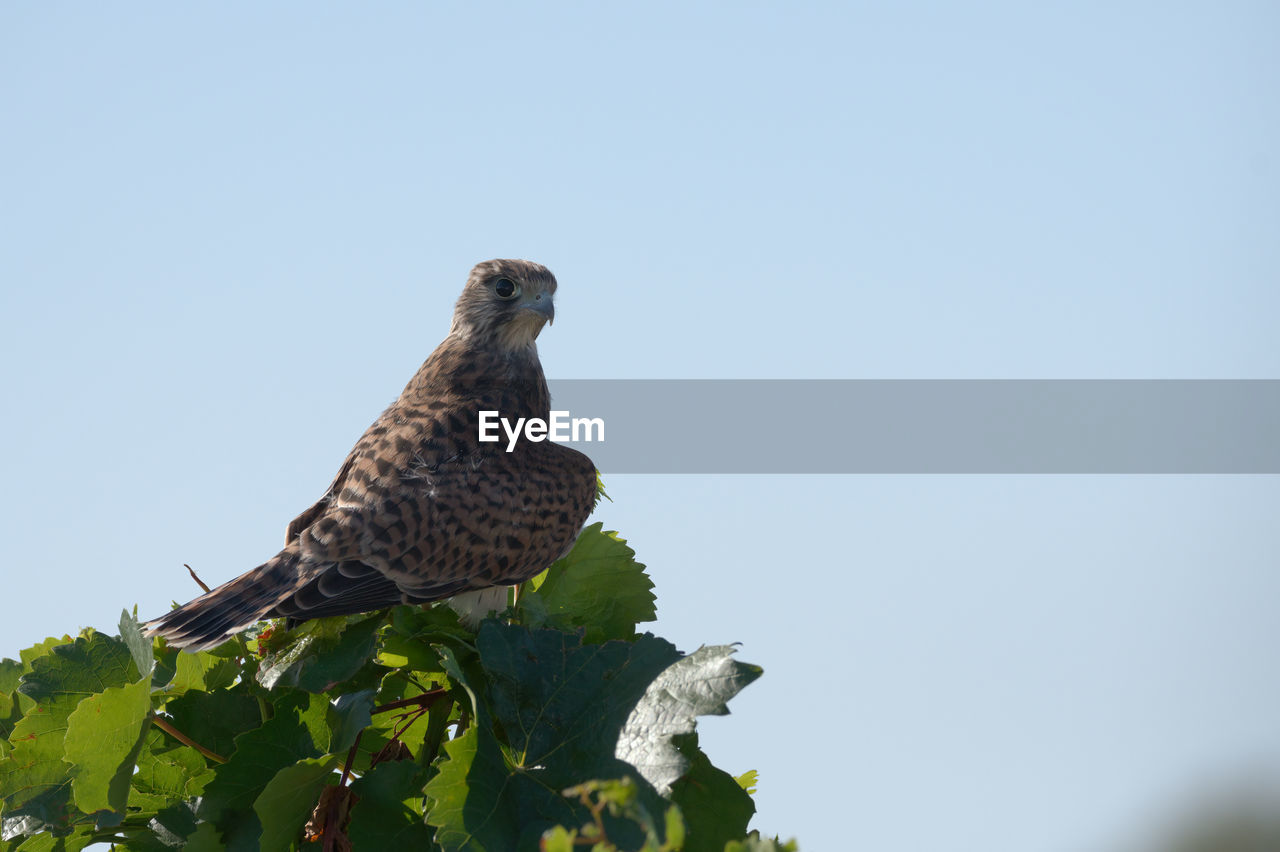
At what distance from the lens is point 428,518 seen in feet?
15.4

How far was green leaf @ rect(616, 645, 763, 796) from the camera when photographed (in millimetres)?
2148

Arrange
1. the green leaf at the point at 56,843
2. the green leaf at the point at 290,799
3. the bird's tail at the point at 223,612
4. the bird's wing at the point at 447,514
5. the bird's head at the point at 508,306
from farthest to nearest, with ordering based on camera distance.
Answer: the bird's head at the point at 508,306 → the bird's wing at the point at 447,514 → the bird's tail at the point at 223,612 → the green leaf at the point at 56,843 → the green leaf at the point at 290,799

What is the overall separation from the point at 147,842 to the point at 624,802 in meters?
1.96

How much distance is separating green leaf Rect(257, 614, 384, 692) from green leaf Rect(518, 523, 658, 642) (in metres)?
0.41

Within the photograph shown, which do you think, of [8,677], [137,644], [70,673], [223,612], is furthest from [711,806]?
[8,677]

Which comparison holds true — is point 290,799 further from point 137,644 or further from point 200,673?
point 137,644

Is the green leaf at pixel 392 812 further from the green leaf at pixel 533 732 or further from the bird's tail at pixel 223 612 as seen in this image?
the bird's tail at pixel 223 612

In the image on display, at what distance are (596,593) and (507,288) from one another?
3.12m


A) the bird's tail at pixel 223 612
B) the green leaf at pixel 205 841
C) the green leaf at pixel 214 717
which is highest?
the bird's tail at pixel 223 612

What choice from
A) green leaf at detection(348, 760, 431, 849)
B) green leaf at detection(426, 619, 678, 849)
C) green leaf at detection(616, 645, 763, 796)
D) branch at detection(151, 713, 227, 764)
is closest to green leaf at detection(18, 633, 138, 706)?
branch at detection(151, 713, 227, 764)

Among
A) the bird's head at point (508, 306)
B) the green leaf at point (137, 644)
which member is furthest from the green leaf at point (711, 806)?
the bird's head at point (508, 306)

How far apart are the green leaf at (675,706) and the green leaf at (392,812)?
45 centimetres

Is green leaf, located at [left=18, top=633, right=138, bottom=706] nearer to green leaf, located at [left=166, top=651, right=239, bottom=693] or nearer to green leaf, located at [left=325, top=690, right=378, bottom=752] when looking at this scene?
green leaf, located at [left=166, top=651, right=239, bottom=693]

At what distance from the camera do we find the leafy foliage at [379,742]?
7.32ft
